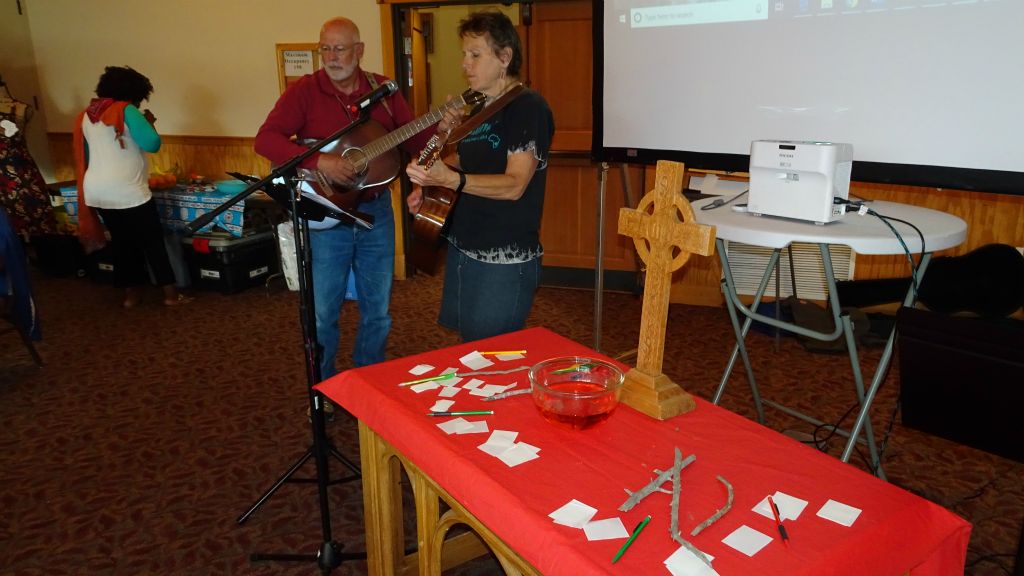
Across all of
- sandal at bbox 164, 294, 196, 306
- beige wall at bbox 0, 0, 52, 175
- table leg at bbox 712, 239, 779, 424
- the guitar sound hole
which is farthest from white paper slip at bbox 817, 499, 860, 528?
beige wall at bbox 0, 0, 52, 175

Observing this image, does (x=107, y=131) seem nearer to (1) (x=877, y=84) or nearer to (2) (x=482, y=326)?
(2) (x=482, y=326)

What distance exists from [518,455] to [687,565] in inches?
13.6

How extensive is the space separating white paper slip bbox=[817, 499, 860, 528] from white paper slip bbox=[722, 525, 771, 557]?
11 cm

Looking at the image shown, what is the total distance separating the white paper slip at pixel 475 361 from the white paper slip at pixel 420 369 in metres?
0.07

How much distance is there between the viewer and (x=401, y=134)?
2.34 metres

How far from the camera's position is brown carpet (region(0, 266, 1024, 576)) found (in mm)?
2061

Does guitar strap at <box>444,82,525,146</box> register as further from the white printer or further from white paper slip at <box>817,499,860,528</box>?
white paper slip at <box>817,499,860,528</box>

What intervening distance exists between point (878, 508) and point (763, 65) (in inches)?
56.4

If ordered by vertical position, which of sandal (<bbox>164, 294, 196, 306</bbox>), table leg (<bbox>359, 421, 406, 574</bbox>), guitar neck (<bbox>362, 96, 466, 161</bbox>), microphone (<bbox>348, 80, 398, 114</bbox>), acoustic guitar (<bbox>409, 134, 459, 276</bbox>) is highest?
microphone (<bbox>348, 80, 398, 114</bbox>)

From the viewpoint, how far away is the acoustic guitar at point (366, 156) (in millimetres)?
2336

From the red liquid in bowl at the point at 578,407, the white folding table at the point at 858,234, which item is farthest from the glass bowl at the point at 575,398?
the white folding table at the point at 858,234

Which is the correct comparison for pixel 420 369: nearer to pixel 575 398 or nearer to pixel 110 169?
pixel 575 398

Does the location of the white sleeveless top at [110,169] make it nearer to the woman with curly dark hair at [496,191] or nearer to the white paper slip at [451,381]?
the woman with curly dark hair at [496,191]

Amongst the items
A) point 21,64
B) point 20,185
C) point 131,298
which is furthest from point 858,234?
point 21,64
